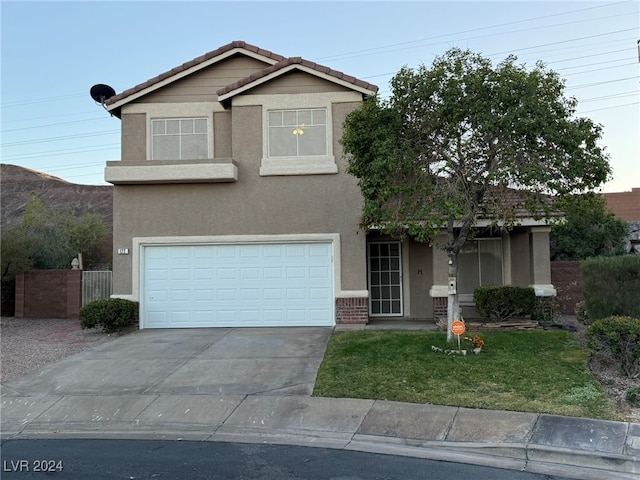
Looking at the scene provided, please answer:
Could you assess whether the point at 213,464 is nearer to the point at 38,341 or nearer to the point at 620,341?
the point at 620,341

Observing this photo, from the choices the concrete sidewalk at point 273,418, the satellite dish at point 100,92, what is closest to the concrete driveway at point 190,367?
the concrete sidewalk at point 273,418

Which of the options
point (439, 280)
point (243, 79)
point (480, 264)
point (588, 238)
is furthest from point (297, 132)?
point (588, 238)

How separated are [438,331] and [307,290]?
358 cm

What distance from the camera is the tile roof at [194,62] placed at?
580 inches

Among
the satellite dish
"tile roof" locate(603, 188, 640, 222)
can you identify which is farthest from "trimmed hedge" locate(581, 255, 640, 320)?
"tile roof" locate(603, 188, 640, 222)

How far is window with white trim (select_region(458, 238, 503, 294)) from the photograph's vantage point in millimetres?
15305

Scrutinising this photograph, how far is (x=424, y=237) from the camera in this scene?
9562 mm

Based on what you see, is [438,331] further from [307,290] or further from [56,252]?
[56,252]

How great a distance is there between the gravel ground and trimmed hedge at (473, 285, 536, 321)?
918 centimetres

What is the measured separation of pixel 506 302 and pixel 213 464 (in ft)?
31.1

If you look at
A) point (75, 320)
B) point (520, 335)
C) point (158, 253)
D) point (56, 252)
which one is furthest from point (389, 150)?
point (56, 252)

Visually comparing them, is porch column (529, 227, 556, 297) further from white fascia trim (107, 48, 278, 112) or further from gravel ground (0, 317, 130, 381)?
gravel ground (0, 317, 130, 381)

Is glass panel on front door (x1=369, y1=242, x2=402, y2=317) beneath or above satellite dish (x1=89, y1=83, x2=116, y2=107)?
beneath

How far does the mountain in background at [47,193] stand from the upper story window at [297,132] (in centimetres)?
3561
